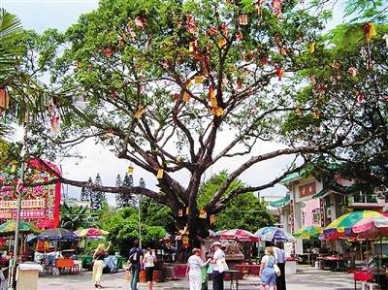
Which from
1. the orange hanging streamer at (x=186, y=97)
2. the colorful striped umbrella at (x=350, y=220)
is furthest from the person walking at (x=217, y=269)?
the orange hanging streamer at (x=186, y=97)

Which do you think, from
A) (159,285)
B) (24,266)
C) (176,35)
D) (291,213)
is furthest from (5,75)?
(291,213)

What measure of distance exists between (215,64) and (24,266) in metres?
8.45

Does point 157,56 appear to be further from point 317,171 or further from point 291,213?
point 291,213

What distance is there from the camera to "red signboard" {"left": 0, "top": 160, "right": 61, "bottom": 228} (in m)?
20.6

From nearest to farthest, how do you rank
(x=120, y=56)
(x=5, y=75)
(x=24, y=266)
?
(x=5, y=75) → (x=24, y=266) → (x=120, y=56)

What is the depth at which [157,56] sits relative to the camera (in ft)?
53.4

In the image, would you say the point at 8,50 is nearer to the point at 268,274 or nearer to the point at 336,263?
the point at 268,274

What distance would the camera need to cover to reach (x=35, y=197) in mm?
21141

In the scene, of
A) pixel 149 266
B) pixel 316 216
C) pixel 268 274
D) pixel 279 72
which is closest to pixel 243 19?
pixel 279 72

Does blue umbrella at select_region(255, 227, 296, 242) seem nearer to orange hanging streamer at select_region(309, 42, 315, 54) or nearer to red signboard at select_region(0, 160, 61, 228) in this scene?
red signboard at select_region(0, 160, 61, 228)

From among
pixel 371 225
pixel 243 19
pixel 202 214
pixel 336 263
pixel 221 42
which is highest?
pixel 243 19

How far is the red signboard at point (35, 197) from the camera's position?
20.6 meters

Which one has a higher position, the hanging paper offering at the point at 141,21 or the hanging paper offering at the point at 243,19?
the hanging paper offering at the point at 141,21

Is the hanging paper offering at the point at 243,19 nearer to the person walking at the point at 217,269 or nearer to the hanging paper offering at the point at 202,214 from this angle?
the person walking at the point at 217,269
